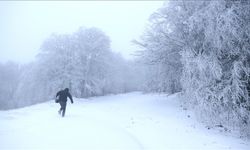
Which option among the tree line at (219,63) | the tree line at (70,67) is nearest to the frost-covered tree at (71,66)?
the tree line at (70,67)

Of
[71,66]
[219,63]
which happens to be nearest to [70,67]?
[71,66]

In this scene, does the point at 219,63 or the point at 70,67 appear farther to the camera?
the point at 70,67

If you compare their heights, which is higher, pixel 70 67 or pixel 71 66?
pixel 71 66

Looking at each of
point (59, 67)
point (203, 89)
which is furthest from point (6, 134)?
point (59, 67)

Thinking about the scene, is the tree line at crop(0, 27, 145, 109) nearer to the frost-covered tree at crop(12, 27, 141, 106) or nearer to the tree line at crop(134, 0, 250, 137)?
the frost-covered tree at crop(12, 27, 141, 106)

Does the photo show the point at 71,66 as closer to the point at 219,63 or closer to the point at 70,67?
the point at 70,67

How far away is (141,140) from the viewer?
28.0 feet

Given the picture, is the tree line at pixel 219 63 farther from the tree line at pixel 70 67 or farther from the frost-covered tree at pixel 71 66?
the frost-covered tree at pixel 71 66

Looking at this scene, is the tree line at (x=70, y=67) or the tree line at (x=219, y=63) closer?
the tree line at (x=219, y=63)

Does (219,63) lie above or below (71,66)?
below

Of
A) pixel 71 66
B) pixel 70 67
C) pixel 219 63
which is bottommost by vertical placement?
pixel 219 63

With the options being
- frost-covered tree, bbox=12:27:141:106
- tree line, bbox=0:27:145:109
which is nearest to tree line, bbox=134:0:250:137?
tree line, bbox=0:27:145:109

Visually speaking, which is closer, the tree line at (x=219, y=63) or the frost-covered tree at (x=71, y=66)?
the tree line at (x=219, y=63)

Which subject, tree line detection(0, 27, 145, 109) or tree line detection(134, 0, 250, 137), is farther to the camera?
tree line detection(0, 27, 145, 109)
